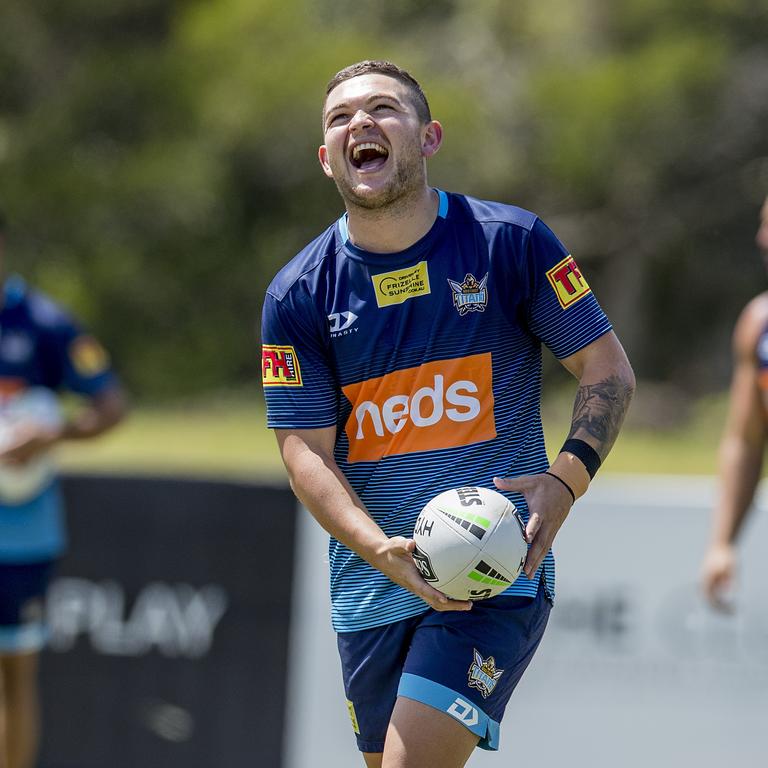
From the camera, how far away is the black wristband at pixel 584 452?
12.0 feet

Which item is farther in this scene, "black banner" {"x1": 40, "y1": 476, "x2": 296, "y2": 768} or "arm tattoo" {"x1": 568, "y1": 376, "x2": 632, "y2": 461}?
"black banner" {"x1": 40, "y1": 476, "x2": 296, "y2": 768}

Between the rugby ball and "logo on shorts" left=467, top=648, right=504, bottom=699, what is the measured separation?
3656mm

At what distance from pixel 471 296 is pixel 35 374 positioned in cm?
362

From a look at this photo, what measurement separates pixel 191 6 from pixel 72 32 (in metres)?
1.37

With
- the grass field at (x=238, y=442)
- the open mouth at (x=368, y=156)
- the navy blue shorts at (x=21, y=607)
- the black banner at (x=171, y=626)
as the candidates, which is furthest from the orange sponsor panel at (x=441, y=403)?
the grass field at (x=238, y=442)

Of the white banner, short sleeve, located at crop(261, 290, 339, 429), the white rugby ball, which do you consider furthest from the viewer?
the white banner

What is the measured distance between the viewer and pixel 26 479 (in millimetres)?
6812

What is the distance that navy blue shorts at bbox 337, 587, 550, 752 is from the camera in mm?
3674

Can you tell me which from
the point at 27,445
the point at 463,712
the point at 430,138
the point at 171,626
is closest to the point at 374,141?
the point at 430,138

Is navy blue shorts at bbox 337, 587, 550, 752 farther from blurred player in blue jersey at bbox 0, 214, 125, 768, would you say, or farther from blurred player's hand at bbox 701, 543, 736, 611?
blurred player in blue jersey at bbox 0, 214, 125, 768

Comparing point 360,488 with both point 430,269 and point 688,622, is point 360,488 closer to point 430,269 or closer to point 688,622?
point 430,269

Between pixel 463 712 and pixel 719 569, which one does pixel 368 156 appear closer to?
pixel 463 712

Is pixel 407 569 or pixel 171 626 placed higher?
pixel 171 626

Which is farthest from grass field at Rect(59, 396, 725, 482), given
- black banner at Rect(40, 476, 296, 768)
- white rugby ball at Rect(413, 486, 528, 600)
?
white rugby ball at Rect(413, 486, 528, 600)
